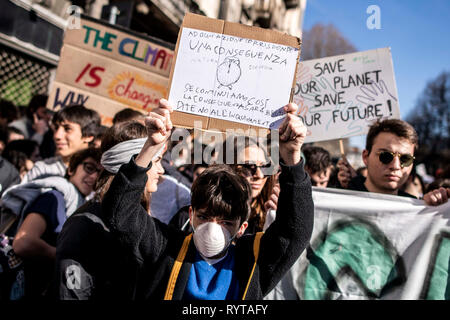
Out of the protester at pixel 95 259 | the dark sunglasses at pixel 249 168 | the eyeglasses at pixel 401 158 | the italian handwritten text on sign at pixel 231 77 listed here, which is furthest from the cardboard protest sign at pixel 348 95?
the protester at pixel 95 259

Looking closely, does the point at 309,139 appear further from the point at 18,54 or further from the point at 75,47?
the point at 18,54

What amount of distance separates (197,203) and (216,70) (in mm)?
590

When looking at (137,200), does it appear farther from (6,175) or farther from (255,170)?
(6,175)

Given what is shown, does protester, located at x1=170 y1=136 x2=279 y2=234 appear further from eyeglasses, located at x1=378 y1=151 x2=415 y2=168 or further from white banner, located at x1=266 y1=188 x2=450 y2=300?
eyeglasses, located at x1=378 y1=151 x2=415 y2=168

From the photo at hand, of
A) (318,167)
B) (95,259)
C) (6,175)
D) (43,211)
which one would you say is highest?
(318,167)

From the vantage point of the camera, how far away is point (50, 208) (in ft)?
6.16

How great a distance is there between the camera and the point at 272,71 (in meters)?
1.53

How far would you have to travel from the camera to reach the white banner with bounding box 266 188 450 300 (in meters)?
1.84

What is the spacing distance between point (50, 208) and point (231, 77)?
120cm

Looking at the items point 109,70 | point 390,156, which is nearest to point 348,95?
point 390,156

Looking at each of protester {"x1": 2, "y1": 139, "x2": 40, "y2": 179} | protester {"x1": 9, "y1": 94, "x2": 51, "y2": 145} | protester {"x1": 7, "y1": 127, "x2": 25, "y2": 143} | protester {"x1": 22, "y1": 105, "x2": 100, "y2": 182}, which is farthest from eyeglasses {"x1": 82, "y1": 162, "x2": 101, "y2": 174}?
protester {"x1": 9, "y1": 94, "x2": 51, "y2": 145}

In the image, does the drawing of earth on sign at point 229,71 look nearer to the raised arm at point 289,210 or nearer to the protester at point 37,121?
the raised arm at point 289,210

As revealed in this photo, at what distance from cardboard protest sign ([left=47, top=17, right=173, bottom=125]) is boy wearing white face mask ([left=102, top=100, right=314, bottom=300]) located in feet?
7.34
